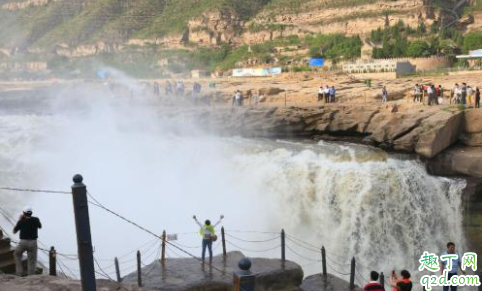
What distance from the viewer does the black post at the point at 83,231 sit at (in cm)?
574

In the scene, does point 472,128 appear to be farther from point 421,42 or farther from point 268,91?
point 421,42

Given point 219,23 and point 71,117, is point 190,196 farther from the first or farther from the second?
point 219,23

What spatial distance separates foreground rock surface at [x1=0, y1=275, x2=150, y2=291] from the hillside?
46371 mm

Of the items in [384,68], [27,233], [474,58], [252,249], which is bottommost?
[252,249]

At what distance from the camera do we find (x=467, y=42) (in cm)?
5172

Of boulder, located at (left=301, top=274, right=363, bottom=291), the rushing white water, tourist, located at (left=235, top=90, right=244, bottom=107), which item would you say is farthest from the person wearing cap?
tourist, located at (left=235, top=90, right=244, bottom=107)

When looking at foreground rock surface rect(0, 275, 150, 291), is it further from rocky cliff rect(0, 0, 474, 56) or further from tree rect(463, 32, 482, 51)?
rocky cliff rect(0, 0, 474, 56)

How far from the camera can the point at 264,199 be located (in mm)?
17094

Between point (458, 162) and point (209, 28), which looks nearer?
point (458, 162)

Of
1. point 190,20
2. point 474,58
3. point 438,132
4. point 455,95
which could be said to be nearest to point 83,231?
point 438,132

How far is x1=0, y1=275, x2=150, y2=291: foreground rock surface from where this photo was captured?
7370 mm

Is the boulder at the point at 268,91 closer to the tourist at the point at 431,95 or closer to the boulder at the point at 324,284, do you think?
the tourist at the point at 431,95

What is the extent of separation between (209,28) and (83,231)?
77198 mm

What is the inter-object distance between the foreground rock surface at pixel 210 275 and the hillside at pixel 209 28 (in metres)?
42.5
